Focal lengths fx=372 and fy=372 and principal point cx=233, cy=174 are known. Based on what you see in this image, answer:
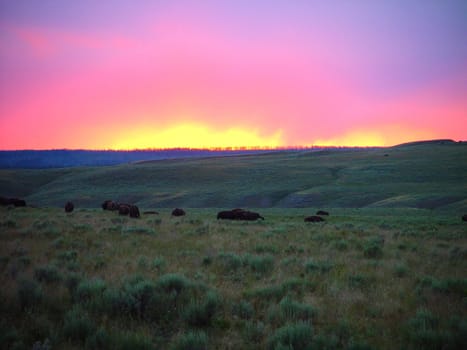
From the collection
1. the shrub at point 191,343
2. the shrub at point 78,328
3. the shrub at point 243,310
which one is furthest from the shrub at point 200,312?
the shrub at point 78,328

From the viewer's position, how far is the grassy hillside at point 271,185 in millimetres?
49219

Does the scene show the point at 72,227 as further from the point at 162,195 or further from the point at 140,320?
the point at 162,195

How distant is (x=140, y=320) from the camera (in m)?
6.01

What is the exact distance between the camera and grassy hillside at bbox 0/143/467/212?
49.2 metres

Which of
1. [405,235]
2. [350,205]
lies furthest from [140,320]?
[350,205]

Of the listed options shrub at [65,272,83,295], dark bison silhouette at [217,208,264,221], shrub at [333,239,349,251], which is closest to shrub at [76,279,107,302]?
shrub at [65,272,83,295]

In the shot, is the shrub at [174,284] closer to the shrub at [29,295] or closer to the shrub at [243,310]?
the shrub at [243,310]

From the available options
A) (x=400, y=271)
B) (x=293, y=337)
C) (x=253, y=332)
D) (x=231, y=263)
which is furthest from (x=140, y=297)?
(x=400, y=271)

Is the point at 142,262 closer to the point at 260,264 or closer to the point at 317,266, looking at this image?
the point at 260,264

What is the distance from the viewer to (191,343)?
199 inches

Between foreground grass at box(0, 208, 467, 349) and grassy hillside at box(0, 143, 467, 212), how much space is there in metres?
31.2

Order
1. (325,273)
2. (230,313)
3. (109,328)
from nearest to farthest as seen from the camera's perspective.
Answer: (109,328)
(230,313)
(325,273)

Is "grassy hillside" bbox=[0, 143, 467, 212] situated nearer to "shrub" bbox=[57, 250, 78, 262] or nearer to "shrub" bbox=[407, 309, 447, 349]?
"shrub" bbox=[407, 309, 447, 349]

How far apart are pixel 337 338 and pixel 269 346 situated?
3.33 ft
